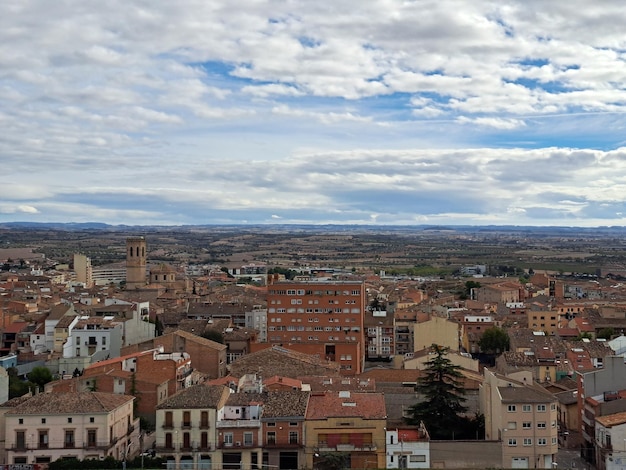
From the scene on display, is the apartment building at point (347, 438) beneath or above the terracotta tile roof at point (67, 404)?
beneath

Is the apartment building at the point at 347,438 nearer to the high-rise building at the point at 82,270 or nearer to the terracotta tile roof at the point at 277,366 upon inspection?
the terracotta tile roof at the point at 277,366

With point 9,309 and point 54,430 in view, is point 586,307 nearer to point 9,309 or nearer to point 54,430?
point 9,309

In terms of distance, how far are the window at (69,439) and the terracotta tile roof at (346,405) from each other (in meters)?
7.48

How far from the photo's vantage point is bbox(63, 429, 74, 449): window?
26.7 metres

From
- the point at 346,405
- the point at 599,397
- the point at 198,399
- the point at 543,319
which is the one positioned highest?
the point at 198,399

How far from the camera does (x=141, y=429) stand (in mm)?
31391

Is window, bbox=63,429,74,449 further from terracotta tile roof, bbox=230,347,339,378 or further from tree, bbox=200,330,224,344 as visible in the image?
tree, bbox=200,330,224,344

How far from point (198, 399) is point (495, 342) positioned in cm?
3106

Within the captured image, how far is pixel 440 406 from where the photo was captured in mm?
29859

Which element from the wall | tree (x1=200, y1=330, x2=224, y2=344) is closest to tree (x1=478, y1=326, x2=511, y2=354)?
tree (x1=200, y1=330, x2=224, y2=344)

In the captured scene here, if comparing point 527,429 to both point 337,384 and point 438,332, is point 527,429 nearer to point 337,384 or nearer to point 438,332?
point 337,384

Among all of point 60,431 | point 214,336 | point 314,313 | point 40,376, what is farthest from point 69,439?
point 314,313

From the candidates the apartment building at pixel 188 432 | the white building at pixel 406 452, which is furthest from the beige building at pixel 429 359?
the apartment building at pixel 188 432

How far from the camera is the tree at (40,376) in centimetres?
3912
